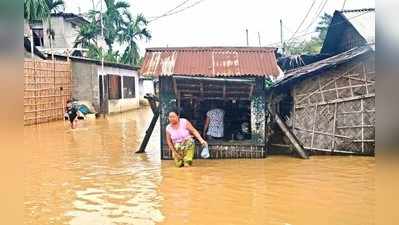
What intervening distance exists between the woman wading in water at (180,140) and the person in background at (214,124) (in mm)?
1288

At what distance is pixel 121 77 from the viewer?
2814 centimetres

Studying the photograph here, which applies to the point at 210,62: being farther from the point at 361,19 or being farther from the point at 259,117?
the point at 361,19

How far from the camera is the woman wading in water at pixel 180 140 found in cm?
939

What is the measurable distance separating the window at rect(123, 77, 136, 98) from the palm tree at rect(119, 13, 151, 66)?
3.06 meters

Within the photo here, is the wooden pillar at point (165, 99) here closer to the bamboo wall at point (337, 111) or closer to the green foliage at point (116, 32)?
the bamboo wall at point (337, 111)

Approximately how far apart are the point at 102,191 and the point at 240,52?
4.96 metres

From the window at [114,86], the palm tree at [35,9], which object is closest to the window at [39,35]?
the window at [114,86]

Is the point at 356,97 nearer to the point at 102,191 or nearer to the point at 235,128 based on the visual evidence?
the point at 235,128

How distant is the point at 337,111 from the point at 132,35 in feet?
78.5

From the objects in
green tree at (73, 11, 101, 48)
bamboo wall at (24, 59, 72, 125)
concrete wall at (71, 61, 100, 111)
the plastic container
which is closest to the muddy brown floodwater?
the plastic container

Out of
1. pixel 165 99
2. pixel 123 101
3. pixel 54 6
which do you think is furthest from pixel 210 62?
pixel 54 6

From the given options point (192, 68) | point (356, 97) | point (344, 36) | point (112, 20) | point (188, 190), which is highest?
point (112, 20)

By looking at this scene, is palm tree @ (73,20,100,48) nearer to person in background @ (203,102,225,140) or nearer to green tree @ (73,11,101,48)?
green tree @ (73,11,101,48)
